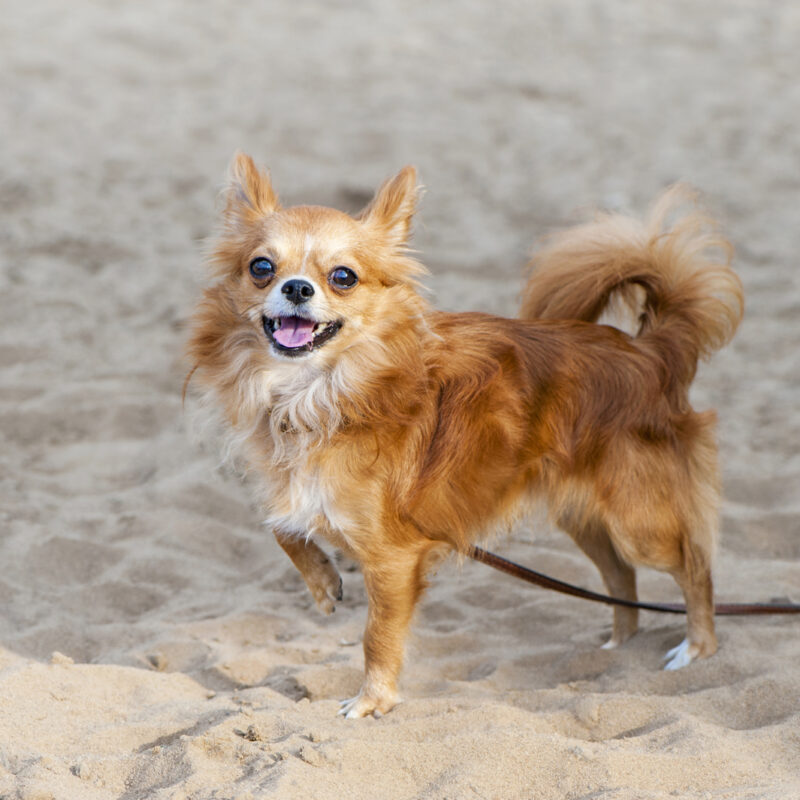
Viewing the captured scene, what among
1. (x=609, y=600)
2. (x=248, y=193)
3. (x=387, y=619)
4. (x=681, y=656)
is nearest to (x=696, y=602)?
(x=681, y=656)

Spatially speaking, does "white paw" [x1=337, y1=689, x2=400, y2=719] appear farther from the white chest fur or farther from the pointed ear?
the pointed ear

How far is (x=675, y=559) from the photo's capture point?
3.95m

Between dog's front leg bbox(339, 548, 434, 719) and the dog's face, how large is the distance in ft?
2.37

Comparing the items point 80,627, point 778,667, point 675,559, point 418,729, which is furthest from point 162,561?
point 778,667

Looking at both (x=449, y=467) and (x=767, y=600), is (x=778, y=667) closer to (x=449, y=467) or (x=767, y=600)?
(x=767, y=600)

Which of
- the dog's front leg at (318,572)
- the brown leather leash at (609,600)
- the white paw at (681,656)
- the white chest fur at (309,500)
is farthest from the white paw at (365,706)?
the white paw at (681,656)

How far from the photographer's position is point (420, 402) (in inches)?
139

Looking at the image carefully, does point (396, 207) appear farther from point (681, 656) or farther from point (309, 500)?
point (681, 656)

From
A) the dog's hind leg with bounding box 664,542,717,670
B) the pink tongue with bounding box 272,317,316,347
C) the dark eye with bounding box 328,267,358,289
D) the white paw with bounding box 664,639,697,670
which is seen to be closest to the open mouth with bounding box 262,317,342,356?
the pink tongue with bounding box 272,317,316,347

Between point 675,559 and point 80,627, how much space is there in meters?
2.29

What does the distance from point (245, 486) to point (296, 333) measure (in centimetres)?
191

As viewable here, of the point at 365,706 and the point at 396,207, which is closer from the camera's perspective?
the point at 365,706

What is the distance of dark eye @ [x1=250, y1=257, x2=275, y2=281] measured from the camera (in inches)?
136

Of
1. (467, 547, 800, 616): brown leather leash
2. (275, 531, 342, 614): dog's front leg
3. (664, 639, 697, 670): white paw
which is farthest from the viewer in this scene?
(467, 547, 800, 616): brown leather leash
